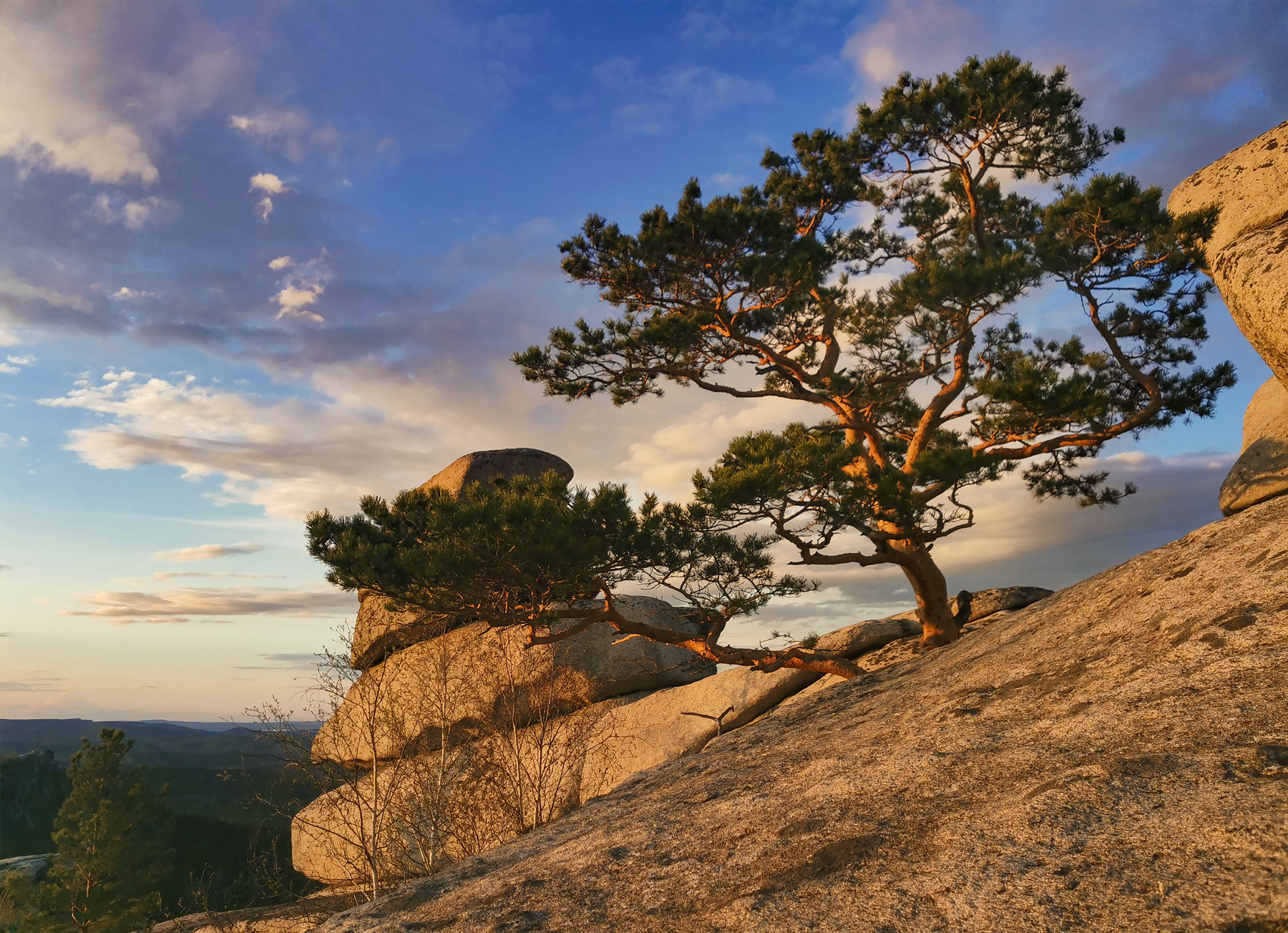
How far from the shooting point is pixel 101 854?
73.5ft

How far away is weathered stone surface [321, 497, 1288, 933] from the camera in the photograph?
234cm

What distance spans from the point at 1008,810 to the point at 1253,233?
5529mm

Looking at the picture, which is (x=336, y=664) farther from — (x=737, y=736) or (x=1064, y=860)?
(x=1064, y=860)

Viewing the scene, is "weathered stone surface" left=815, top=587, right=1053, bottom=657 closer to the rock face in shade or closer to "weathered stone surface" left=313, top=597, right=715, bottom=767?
"weathered stone surface" left=313, top=597, right=715, bottom=767

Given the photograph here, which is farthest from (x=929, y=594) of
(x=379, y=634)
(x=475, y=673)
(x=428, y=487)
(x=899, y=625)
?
(x=379, y=634)

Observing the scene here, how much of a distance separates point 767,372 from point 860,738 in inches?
326

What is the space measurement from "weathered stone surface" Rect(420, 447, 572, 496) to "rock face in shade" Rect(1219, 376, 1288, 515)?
37.1ft

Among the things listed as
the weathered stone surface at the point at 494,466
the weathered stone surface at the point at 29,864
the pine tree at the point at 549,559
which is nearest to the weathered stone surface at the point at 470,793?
the pine tree at the point at 549,559

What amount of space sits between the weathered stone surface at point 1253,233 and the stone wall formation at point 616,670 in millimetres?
14

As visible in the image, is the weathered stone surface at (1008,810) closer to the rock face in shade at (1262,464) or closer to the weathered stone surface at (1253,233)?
the weathered stone surface at (1253,233)

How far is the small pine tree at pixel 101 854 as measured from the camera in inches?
856

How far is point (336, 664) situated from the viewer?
1268 cm

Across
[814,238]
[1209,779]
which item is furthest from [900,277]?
[1209,779]

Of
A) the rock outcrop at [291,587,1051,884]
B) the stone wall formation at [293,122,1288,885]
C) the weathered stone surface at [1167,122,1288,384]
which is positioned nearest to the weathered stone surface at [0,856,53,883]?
the stone wall formation at [293,122,1288,885]
